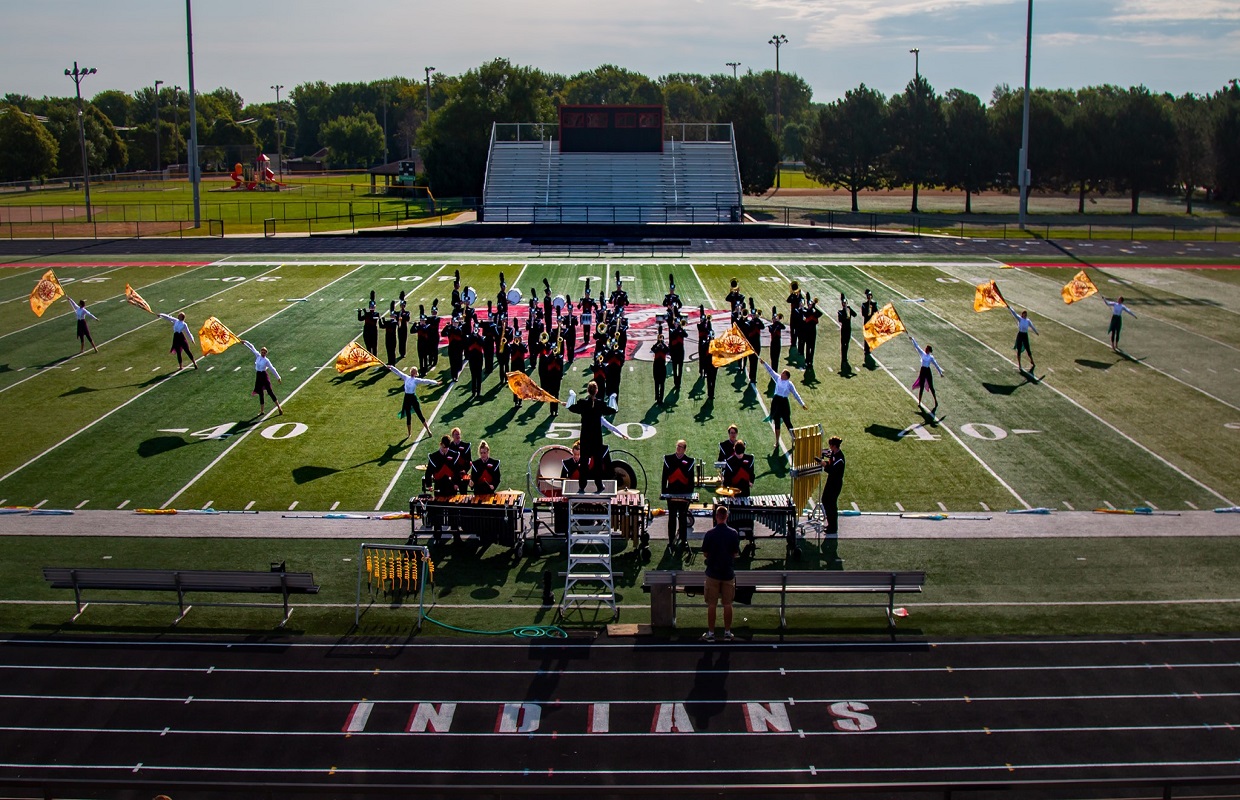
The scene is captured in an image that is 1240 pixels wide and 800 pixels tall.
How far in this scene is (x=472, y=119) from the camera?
7819 centimetres

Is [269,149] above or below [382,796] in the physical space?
above

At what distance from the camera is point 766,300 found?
1439 inches

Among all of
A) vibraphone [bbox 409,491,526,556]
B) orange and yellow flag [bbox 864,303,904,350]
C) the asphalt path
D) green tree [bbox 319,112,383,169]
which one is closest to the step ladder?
vibraphone [bbox 409,491,526,556]

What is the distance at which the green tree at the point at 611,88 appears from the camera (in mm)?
171500

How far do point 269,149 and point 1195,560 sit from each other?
16866cm

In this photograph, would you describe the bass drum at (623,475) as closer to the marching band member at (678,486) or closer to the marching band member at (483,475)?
the marching band member at (678,486)

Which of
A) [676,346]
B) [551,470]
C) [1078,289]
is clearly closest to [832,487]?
[551,470]

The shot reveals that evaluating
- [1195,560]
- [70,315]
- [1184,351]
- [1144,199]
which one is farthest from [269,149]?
[1195,560]

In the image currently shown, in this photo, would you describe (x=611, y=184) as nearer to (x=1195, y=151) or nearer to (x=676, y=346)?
(x=1195, y=151)

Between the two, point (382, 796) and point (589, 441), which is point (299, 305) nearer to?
point (589, 441)

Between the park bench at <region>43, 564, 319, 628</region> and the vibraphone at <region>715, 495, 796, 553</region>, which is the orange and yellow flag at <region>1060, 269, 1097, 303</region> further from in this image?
the park bench at <region>43, 564, 319, 628</region>

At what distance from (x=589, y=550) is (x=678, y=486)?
1.56m

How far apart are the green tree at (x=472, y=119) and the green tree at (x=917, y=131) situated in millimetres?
25758

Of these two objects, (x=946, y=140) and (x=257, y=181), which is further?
(x=257, y=181)
